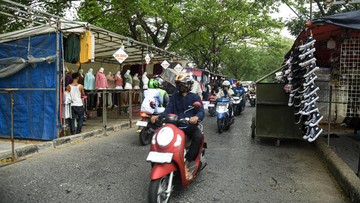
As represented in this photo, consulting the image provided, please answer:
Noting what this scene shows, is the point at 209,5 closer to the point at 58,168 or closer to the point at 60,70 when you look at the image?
the point at 60,70

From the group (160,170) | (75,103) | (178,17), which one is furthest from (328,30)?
(178,17)

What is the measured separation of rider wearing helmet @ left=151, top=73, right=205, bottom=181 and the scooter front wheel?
0.46m

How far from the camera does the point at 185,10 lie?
17.2m

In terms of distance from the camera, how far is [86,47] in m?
7.44

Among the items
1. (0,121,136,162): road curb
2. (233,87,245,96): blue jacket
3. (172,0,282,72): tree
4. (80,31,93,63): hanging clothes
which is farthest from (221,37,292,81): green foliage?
(80,31,93,63): hanging clothes

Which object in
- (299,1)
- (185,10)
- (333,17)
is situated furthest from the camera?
(185,10)

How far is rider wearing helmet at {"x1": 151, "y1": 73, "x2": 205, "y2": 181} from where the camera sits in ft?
13.9

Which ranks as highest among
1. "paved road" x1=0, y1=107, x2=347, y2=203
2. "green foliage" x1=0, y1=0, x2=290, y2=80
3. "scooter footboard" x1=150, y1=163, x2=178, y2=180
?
"green foliage" x1=0, y1=0, x2=290, y2=80

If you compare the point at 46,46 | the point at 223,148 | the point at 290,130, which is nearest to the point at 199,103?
the point at 223,148

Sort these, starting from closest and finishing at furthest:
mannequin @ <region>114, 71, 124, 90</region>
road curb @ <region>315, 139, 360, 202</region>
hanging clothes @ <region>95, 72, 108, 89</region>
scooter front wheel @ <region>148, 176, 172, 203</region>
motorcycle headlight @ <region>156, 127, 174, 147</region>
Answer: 1. scooter front wheel @ <region>148, 176, 172, 203</region>
2. motorcycle headlight @ <region>156, 127, 174, 147</region>
3. road curb @ <region>315, 139, 360, 202</region>
4. hanging clothes @ <region>95, 72, 108, 89</region>
5. mannequin @ <region>114, 71, 124, 90</region>

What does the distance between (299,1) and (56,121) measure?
12284 millimetres

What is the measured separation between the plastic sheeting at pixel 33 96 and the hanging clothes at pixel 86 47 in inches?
27.9

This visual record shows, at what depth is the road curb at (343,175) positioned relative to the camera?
3833 millimetres

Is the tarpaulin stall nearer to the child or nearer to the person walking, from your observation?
the child
